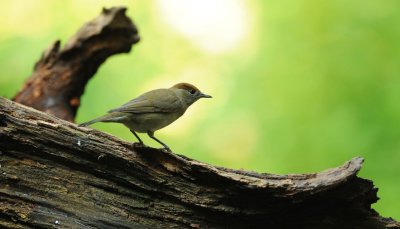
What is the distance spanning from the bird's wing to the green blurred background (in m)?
2.14

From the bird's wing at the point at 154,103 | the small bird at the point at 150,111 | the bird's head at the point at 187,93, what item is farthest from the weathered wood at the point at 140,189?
the bird's head at the point at 187,93

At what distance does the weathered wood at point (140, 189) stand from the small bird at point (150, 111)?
58cm

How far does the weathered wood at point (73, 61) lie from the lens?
6.79 metres

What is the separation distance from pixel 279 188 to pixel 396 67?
4571 millimetres

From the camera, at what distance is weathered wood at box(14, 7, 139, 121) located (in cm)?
679

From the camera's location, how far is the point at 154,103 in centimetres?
526

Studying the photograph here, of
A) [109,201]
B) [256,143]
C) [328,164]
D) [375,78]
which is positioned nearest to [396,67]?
[375,78]

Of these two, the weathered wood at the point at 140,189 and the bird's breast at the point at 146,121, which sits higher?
the bird's breast at the point at 146,121

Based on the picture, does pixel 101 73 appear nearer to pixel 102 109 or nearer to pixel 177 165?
pixel 102 109

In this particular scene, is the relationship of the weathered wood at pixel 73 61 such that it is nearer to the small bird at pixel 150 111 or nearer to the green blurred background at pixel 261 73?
the green blurred background at pixel 261 73

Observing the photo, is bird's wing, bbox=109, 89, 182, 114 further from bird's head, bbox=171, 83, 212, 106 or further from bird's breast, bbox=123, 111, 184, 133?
bird's head, bbox=171, 83, 212, 106

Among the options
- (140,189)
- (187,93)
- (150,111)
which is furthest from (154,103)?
(140,189)

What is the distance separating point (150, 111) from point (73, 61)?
2.05m

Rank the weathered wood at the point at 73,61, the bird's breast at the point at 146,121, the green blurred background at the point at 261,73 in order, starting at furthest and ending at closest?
the green blurred background at the point at 261,73 → the weathered wood at the point at 73,61 → the bird's breast at the point at 146,121
